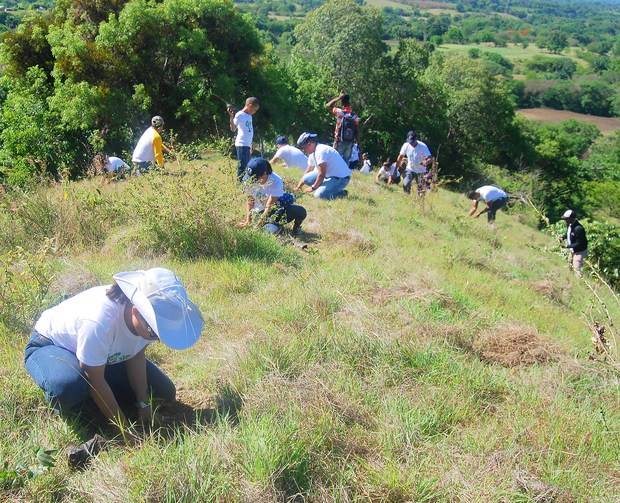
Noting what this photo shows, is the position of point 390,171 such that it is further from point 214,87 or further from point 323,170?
point 214,87

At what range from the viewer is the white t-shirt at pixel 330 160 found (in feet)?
29.1

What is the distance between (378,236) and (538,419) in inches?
179

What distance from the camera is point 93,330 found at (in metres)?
2.85

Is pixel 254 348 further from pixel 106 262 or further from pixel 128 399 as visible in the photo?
pixel 106 262

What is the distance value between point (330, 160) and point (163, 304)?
21.1 feet

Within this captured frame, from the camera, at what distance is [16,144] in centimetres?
1436

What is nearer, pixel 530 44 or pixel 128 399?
pixel 128 399

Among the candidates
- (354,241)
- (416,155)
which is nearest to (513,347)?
(354,241)

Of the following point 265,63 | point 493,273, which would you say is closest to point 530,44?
point 265,63

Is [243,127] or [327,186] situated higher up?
[243,127]

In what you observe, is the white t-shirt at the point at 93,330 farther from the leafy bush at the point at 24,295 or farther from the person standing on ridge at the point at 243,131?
the person standing on ridge at the point at 243,131

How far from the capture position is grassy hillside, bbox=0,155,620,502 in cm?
265

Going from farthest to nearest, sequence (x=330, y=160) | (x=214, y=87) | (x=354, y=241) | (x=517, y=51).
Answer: (x=517, y=51) < (x=214, y=87) < (x=330, y=160) < (x=354, y=241)

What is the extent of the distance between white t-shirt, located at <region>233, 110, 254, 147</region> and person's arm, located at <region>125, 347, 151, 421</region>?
6.29m
